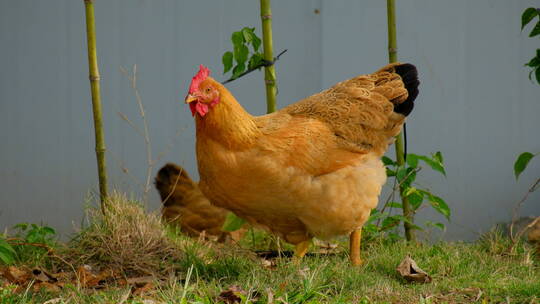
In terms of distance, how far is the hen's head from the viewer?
3176mm

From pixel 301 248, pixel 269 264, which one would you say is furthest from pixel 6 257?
pixel 301 248

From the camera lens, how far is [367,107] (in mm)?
3820

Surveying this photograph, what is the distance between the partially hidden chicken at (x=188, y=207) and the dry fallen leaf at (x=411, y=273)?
78.4 inches

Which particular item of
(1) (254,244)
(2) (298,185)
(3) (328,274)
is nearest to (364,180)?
(2) (298,185)

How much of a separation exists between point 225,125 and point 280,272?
80cm

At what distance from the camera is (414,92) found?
404 cm

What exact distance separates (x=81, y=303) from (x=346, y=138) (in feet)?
5.76

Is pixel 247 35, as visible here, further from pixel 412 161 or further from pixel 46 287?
pixel 46 287

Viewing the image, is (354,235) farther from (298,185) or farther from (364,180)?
(298,185)

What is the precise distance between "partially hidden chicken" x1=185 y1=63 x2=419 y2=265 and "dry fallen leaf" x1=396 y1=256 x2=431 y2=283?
38 cm

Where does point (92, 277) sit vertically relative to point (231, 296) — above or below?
below

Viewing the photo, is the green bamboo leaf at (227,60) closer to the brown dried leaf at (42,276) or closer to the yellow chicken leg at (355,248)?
the yellow chicken leg at (355,248)

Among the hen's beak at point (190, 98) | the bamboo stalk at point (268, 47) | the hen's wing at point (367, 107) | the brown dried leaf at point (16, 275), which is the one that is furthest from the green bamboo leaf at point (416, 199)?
the brown dried leaf at point (16, 275)

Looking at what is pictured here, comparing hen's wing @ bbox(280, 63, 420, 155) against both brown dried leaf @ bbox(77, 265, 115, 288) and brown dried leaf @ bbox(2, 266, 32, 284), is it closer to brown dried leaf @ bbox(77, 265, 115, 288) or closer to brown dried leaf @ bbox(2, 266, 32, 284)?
brown dried leaf @ bbox(77, 265, 115, 288)
